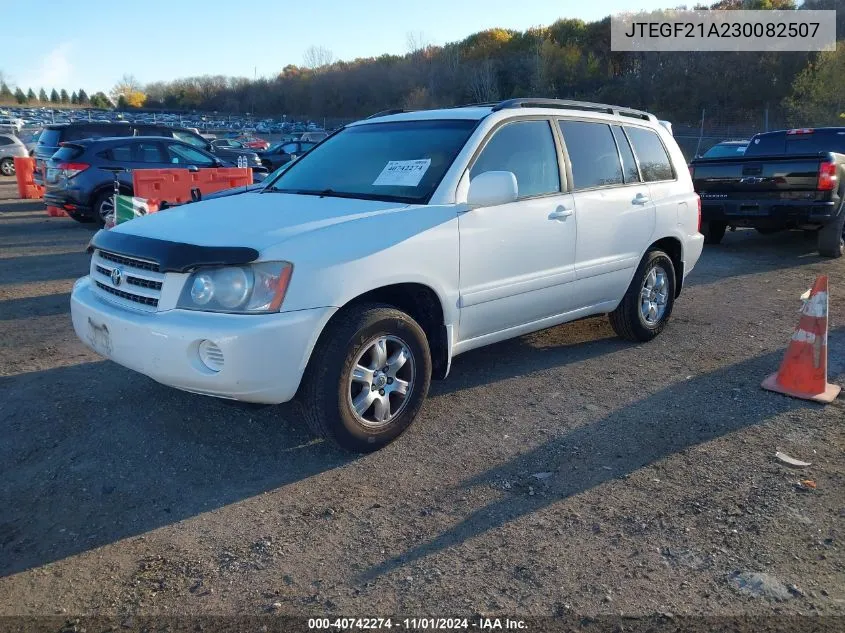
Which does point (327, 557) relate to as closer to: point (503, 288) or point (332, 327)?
point (332, 327)

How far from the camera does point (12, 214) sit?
14500 mm

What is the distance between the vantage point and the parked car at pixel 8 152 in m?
23.9

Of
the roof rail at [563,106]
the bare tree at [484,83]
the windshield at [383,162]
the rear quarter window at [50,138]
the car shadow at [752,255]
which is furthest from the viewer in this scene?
the bare tree at [484,83]

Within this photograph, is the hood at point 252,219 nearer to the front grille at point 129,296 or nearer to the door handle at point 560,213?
the front grille at point 129,296

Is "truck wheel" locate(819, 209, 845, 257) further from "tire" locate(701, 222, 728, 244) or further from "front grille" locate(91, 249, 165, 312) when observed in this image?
"front grille" locate(91, 249, 165, 312)

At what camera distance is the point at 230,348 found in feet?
10.6

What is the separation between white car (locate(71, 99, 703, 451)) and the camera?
131 inches

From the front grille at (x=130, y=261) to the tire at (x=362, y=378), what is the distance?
0.92 metres

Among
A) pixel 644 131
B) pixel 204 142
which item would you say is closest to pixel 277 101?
pixel 204 142

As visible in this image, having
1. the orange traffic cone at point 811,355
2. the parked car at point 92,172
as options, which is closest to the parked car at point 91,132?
the parked car at point 92,172

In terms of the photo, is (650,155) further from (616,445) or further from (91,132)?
(91,132)

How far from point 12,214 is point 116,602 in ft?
47.2

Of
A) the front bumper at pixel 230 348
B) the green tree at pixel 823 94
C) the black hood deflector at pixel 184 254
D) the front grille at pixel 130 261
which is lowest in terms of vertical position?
the front bumper at pixel 230 348

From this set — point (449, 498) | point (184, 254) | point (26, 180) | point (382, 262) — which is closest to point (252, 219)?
point (184, 254)
